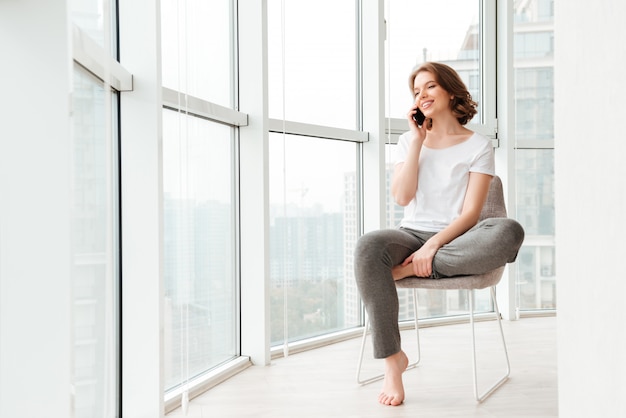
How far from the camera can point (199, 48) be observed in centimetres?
221

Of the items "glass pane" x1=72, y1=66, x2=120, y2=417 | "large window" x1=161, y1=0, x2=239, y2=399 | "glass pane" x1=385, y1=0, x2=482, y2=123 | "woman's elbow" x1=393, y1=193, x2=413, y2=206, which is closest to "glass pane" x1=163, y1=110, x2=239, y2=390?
"large window" x1=161, y1=0, x2=239, y2=399

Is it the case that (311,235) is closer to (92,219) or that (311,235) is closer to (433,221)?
(433,221)

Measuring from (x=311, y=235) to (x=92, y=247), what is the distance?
159 cm

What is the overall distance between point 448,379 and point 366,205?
1.22 m

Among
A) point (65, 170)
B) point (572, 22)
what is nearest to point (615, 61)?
point (572, 22)

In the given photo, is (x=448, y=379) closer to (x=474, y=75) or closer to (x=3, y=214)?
(x=3, y=214)

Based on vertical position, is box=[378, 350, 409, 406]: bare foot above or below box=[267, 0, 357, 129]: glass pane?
below

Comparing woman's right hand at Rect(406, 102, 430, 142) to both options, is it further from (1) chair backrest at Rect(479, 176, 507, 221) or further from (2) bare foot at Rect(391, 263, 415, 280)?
(2) bare foot at Rect(391, 263, 415, 280)

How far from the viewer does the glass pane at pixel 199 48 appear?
197cm

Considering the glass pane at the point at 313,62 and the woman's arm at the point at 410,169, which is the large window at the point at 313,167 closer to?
the glass pane at the point at 313,62

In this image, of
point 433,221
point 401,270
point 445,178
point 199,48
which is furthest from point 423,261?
point 199,48

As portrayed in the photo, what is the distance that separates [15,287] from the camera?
3.46 ft

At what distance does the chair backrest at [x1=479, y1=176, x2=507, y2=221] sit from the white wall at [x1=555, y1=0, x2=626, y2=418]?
1585 millimetres

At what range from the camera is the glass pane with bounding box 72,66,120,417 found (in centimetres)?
140
